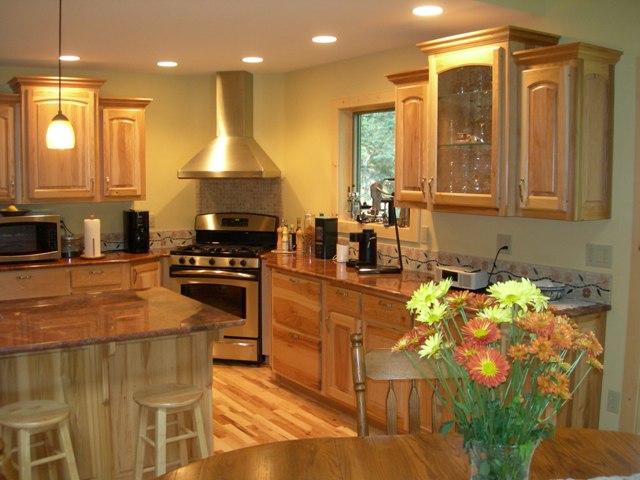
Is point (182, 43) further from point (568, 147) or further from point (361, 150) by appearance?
point (568, 147)

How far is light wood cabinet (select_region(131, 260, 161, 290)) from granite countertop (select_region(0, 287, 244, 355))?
1.75 metres

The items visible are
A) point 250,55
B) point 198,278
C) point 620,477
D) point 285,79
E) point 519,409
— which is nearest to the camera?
point 519,409

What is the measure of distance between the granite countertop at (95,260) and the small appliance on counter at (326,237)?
1354 millimetres

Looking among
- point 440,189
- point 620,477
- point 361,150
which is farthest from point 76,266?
point 620,477

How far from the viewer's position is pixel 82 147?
561 centimetres

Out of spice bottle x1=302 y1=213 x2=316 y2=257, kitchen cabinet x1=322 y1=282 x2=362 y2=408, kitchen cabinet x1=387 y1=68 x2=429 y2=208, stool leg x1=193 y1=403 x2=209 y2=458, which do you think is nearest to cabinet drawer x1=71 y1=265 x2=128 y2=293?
spice bottle x1=302 y1=213 x2=316 y2=257

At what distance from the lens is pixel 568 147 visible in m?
3.55

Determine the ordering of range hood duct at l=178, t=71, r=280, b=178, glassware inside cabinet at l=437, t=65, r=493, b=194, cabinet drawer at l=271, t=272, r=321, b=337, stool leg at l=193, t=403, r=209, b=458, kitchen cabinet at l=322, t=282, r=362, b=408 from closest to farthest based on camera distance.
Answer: stool leg at l=193, t=403, r=209, b=458 < glassware inside cabinet at l=437, t=65, r=493, b=194 < kitchen cabinet at l=322, t=282, r=362, b=408 < cabinet drawer at l=271, t=272, r=321, b=337 < range hood duct at l=178, t=71, r=280, b=178

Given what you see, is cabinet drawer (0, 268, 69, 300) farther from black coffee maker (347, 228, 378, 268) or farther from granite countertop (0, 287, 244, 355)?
black coffee maker (347, 228, 378, 268)

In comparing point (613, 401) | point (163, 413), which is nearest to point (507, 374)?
point (163, 413)

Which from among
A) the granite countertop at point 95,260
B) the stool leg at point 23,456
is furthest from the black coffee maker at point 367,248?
the stool leg at point 23,456

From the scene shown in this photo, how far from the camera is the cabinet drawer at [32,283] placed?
5180 mm

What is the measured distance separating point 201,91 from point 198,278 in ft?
5.55

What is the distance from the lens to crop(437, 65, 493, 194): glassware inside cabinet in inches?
156
